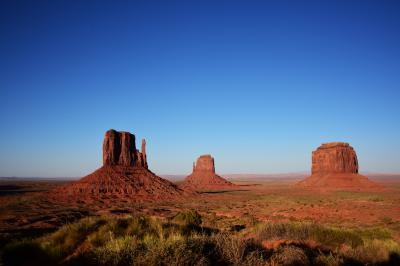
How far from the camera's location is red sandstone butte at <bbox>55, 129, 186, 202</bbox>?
5531cm

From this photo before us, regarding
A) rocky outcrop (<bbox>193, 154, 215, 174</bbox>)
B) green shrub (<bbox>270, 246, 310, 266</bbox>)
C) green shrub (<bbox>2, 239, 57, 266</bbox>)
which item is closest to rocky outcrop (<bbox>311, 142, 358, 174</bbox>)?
rocky outcrop (<bbox>193, 154, 215, 174</bbox>)

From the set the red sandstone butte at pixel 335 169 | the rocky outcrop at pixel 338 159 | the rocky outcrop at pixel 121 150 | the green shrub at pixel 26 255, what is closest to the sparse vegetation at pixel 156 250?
the green shrub at pixel 26 255

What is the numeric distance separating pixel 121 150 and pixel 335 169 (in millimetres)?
68703

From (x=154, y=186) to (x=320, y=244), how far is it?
53405mm

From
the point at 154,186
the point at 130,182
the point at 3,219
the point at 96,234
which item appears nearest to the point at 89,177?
the point at 130,182

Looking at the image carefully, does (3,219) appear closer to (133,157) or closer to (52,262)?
(52,262)

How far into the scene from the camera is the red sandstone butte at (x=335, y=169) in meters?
87.3

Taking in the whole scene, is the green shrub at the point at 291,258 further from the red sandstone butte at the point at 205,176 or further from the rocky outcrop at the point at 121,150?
the red sandstone butte at the point at 205,176

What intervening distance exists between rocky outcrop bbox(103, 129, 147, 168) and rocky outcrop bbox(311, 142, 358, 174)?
62115mm

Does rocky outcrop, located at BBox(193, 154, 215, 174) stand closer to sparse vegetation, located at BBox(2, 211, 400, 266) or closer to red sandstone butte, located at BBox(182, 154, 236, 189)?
red sandstone butte, located at BBox(182, 154, 236, 189)

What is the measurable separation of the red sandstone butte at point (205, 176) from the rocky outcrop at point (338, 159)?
3387 centimetres

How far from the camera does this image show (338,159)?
323 ft

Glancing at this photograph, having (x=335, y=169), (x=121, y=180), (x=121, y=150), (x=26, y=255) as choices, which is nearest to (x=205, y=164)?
(x=335, y=169)

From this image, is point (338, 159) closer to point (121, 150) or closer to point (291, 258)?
point (121, 150)
